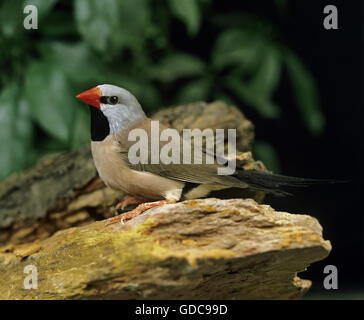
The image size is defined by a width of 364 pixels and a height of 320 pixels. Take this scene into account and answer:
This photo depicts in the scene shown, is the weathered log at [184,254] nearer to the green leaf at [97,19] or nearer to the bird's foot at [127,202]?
the bird's foot at [127,202]

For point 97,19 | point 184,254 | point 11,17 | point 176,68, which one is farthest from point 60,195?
point 184,254

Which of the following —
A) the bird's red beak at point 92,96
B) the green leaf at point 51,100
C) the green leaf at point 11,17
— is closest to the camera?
the bird's red beak at point 92,96

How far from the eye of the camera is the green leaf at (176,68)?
3502 millimetres

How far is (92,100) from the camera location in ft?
7.61

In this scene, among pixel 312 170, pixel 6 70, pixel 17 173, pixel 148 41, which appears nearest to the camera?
pixel 17 173

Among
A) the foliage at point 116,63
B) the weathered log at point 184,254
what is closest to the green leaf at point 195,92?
the foliage at point 116,63

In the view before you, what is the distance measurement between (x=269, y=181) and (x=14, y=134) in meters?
1.46

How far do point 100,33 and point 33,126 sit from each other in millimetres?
725

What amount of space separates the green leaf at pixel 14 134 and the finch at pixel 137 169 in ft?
2.47

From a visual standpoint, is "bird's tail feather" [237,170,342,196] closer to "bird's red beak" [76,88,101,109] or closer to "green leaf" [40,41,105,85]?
"bird's red beak" [76,88,101,109]

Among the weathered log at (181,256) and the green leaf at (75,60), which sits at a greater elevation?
the green leaf at (75,60)

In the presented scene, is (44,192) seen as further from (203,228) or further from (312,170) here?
(312,170)

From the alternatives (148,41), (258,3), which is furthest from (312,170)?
(148,41)

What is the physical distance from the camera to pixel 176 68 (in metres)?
3.51
